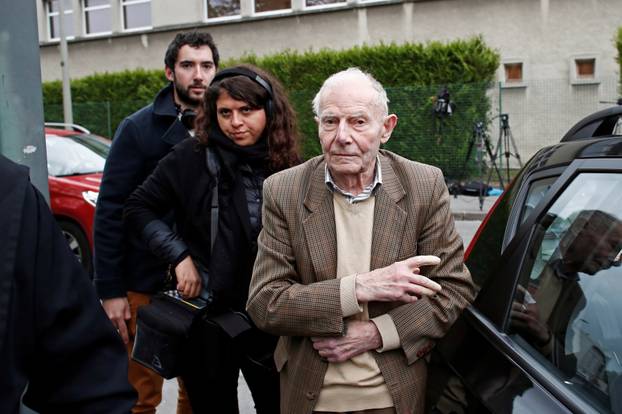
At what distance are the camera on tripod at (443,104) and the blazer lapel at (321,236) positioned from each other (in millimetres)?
13931

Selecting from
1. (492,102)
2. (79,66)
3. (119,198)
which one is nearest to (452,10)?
(492,102)

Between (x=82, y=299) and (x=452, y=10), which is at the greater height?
(x=452, y=10)

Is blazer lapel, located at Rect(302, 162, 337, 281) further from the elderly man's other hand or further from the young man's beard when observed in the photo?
the young man's beard

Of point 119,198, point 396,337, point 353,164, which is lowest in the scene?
point 396,337

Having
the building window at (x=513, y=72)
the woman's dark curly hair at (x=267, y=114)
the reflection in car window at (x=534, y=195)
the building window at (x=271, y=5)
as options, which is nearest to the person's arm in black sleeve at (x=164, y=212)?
the woman's dark curly hair at (x=267, y=114)

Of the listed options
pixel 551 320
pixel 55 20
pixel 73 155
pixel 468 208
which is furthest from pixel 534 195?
pixel 55 20

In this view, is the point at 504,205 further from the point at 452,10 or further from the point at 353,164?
the point at 452,10

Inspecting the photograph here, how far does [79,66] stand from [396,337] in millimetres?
26277

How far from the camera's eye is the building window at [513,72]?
19.6 meters

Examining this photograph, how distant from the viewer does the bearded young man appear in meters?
3.30

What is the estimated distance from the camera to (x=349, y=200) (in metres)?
2.36

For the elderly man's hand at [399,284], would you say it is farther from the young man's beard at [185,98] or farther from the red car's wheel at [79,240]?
the red car's wheel at [79,240]

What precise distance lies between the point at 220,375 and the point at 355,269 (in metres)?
0.89

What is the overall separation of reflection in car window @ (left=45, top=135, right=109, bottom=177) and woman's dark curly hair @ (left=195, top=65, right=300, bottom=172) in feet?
19.8
